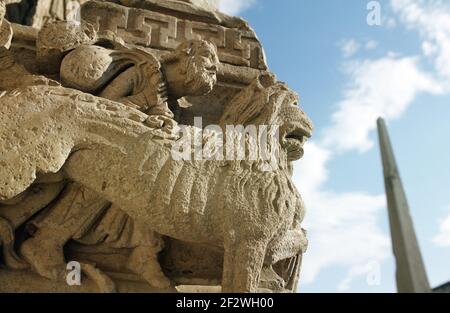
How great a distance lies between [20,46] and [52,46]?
0.30 m

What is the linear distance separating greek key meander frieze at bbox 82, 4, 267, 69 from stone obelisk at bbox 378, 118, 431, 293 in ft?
3.75

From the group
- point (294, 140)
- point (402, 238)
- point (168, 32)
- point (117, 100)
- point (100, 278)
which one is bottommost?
point (100, 278)

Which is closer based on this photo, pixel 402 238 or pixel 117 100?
pixel 117 100

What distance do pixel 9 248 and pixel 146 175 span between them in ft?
2.05

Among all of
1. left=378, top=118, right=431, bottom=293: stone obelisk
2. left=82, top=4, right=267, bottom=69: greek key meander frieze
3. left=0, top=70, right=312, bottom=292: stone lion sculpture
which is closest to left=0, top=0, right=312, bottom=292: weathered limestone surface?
left=0, top=70, right=312, bottom=292: stone lion sculpture

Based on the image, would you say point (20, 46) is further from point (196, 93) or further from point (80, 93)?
point (196, 93)

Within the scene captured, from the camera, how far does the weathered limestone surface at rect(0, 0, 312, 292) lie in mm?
1528

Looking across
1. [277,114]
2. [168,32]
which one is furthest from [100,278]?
[168,32]

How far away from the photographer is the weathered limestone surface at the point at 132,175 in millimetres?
1528

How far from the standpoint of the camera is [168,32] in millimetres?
2350

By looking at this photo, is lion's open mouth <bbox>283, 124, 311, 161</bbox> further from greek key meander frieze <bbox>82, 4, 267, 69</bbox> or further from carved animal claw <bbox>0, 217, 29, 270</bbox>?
carved animal claw <bbox>0, 217, 29, 270</bbox>

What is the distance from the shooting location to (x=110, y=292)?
1614 millimetres

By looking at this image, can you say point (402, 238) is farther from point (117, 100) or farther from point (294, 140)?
point (117, 100)
